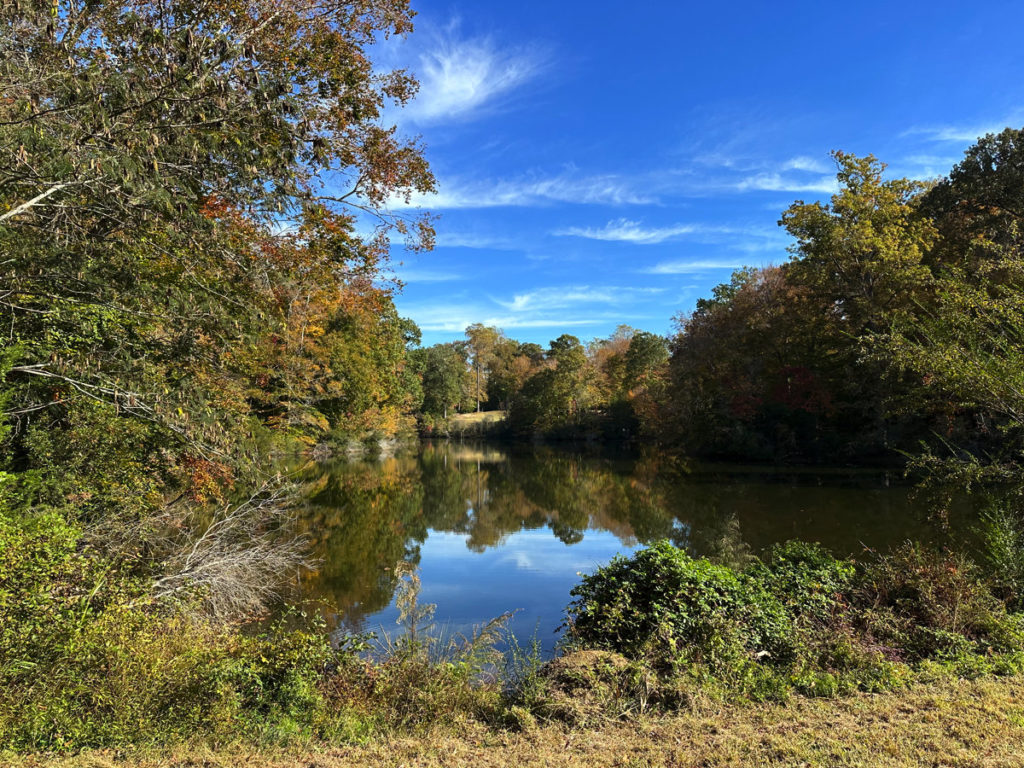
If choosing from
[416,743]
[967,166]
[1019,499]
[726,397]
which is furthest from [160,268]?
[726,397]

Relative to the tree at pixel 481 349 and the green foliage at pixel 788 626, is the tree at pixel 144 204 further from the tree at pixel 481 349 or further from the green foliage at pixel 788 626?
the tree at pixel 481 349

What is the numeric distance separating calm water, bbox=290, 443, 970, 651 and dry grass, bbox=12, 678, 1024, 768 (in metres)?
3.47

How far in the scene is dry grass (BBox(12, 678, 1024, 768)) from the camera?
3.49 meters

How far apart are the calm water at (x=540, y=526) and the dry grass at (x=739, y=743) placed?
3.47 meters

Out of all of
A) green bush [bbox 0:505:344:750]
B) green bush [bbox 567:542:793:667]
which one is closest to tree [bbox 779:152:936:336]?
green bush [bbox 567:542:793:667]

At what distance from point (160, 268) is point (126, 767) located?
240 inches

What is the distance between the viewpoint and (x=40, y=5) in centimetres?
512

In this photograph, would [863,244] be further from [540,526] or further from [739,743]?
[739,743]

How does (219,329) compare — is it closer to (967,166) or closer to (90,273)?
(90,273)

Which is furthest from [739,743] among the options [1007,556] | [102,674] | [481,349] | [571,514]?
[481,349]

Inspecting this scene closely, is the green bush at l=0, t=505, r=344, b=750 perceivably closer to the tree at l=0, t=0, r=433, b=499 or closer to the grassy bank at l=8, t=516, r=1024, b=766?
the grassy bank at l=8, t=516, r=1024, b=766

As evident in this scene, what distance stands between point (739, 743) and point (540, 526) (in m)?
13.9

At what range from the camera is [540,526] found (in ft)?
57.6

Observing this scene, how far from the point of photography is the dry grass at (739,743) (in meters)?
3.49
